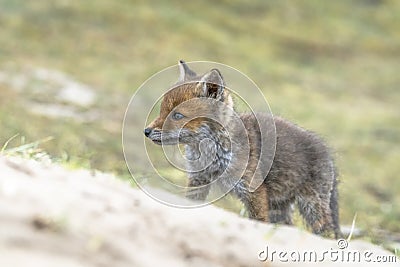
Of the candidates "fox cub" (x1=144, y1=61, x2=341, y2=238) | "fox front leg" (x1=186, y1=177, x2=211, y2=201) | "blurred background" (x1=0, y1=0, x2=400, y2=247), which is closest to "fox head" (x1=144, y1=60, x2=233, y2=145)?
"fox cub" (x1=144, y1=61, x2=341, y2=238)

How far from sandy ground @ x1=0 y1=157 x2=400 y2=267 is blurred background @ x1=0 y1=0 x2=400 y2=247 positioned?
5894 mm

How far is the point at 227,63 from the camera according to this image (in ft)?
126

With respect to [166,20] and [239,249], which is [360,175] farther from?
[166,20]

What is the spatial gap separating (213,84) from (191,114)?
42 cm

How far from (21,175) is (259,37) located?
37539mm

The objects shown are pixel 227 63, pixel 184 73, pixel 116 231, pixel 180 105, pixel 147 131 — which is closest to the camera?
pixel 116 231

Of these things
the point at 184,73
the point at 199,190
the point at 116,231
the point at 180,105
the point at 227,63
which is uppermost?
the point at 227,63

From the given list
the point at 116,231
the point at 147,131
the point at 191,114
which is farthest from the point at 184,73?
the point at 116,231

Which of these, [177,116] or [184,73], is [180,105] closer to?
[177,116]

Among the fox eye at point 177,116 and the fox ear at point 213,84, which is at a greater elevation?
the fox ear at point 213,84

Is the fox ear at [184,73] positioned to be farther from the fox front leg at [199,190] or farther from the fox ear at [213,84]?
the fox front leg at [199,190]

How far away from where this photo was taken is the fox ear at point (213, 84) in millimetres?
10328

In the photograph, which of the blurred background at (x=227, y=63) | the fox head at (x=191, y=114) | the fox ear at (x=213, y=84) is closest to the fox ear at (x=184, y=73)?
the fox head at (x=191, y=114)

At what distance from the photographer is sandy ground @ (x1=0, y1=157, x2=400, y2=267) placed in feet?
22.5
